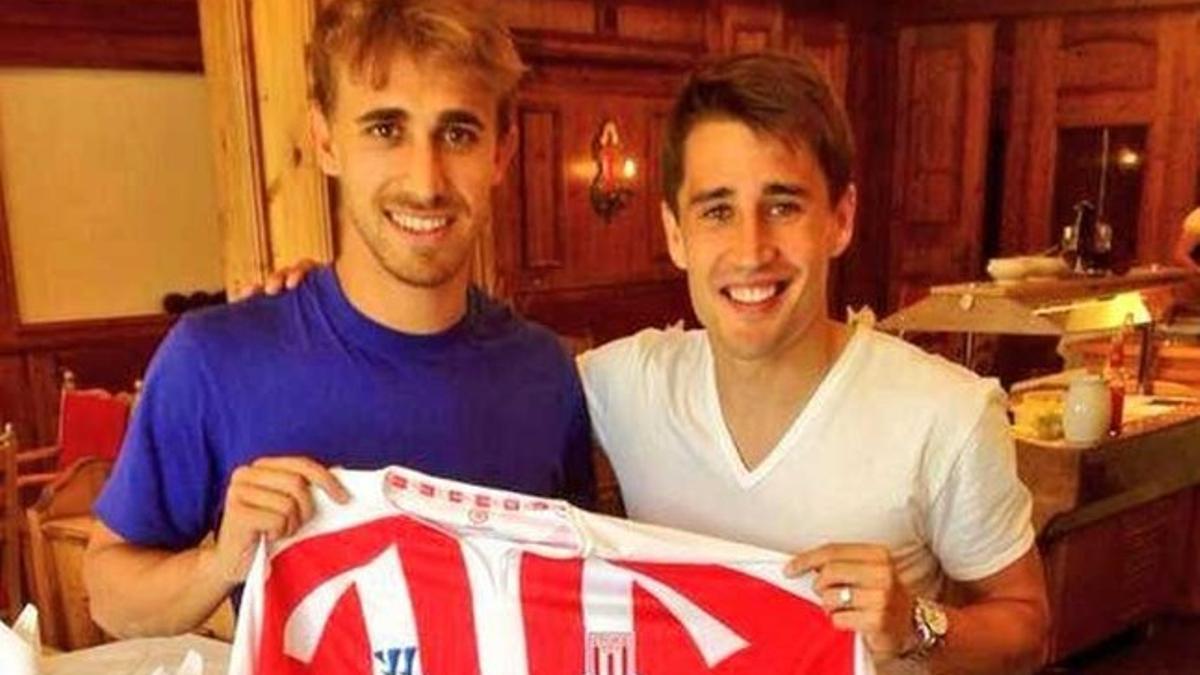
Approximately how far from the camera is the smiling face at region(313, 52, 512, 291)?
1410 millimetres

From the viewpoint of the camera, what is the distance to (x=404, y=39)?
1.41m

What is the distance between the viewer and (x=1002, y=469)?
4.76ft

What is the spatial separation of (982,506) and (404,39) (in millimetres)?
968

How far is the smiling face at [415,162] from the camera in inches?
55.5

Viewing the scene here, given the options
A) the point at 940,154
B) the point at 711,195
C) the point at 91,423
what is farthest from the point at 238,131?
the point at 940,154

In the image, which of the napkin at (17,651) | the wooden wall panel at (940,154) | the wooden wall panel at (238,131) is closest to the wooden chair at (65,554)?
the wooden wall panel at (238,131)

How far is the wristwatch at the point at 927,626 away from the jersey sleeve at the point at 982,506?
143mm

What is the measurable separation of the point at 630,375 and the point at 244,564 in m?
0.62

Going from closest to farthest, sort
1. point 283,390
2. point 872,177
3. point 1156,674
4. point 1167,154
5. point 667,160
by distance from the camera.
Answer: point 283,390, point 667,160, point 1156,674, point 1167,154, point 872,177

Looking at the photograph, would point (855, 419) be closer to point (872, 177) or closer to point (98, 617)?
point (98, 617)

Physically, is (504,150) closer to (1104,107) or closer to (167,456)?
(167,456)

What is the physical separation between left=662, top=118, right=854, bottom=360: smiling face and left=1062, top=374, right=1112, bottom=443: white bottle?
2.16 m

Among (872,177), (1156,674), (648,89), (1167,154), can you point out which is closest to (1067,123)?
(1167,154)

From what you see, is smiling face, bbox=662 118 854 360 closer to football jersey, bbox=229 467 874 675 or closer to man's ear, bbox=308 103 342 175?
football jersey, bbox=229 467 874 675
